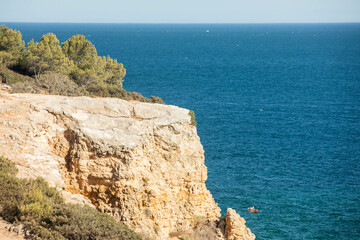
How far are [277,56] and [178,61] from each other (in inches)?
1923

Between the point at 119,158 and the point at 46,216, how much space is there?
642 centimetres

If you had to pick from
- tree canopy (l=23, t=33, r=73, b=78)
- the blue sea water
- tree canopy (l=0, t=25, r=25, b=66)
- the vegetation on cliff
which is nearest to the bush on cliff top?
the blue sea water

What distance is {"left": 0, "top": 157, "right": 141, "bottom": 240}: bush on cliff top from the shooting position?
49.5 feet

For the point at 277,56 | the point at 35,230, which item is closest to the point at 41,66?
the point at 35,230

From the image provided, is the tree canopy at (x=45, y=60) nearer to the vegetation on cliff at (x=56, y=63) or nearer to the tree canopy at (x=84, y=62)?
the vegetation on cliff at (x=56, y=63)

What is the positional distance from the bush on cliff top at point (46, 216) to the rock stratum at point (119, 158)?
228 cm

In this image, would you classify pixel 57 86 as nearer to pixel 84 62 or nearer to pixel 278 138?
pixel 84 62

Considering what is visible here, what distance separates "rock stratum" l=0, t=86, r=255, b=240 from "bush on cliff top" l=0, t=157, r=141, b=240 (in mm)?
2276

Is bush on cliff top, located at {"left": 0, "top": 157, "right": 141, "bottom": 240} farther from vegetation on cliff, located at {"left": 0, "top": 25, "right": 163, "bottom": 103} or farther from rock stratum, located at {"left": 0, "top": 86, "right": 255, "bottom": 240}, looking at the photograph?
vegetation on cliff, located at {"left": 0, "top": 25, "right": 163, "bottom": 103}

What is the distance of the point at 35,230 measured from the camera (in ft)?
48.6

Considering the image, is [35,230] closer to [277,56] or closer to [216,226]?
[216,226]

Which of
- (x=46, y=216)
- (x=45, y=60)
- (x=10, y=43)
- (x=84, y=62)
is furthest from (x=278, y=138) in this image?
(x=46, y=216)

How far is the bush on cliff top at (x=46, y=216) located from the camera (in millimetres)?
15102

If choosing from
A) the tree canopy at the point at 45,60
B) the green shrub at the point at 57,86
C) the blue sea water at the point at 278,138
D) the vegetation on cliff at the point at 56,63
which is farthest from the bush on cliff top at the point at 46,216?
the tree canopy at the point at 45,60
